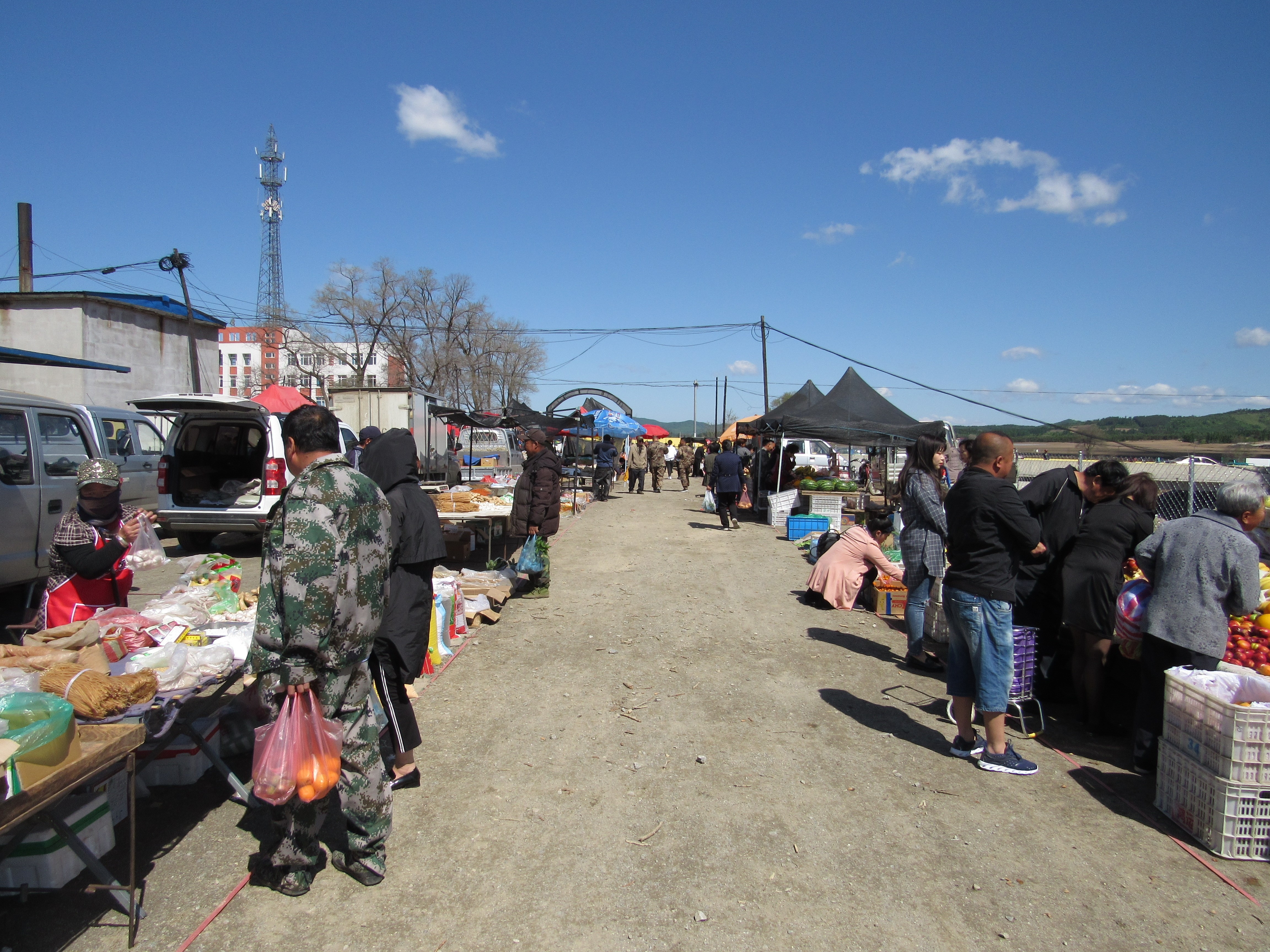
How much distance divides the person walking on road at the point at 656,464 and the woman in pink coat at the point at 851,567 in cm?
1614

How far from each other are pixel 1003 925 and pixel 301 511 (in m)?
3.16

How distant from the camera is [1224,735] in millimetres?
3203

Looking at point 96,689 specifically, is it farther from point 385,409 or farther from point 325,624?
point 385,409

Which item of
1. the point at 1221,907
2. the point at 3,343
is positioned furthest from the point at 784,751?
the point at 3,343

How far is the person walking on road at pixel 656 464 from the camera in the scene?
81.5 ft

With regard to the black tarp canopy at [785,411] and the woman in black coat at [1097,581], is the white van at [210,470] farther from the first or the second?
the black tarp canopy at [785,411]

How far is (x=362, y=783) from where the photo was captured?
287 centimetres

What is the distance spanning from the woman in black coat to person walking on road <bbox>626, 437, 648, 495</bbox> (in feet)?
60.3

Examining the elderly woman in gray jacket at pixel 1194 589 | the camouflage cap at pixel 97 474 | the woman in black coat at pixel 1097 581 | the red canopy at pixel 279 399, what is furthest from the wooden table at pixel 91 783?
the red canopy at pixel 279 399

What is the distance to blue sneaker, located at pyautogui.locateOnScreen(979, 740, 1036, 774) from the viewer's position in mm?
4031

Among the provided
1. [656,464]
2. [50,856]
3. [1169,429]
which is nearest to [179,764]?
[50,856]

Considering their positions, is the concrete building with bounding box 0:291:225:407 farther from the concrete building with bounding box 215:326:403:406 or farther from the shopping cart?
the shopping cart

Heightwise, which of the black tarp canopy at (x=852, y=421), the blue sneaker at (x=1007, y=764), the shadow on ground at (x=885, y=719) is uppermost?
the black tarp canopy at (x=852, y=421)

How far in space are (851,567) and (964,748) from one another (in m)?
3.89
